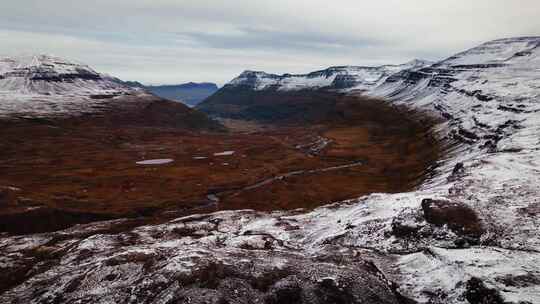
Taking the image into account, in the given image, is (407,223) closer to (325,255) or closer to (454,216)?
(454,216)

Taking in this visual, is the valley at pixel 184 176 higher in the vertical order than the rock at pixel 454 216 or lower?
lower

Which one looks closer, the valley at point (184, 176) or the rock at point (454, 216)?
the rock at point (454, 216)

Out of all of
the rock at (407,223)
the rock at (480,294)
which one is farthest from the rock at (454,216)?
the rock at (480,294)

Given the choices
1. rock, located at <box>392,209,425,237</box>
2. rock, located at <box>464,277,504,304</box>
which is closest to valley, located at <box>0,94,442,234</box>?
rock, located at <box>392,209,425,237</box>

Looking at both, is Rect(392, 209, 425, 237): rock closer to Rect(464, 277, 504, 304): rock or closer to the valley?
Rect(464, 277, 504, 304): rock

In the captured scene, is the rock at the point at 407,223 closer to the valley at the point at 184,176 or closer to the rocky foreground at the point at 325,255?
the rocky foreground at the point at 325,255

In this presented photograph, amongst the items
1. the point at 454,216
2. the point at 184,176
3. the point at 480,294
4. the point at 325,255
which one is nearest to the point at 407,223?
the point at 454,216

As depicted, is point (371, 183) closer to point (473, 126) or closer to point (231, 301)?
point (473, 126)
